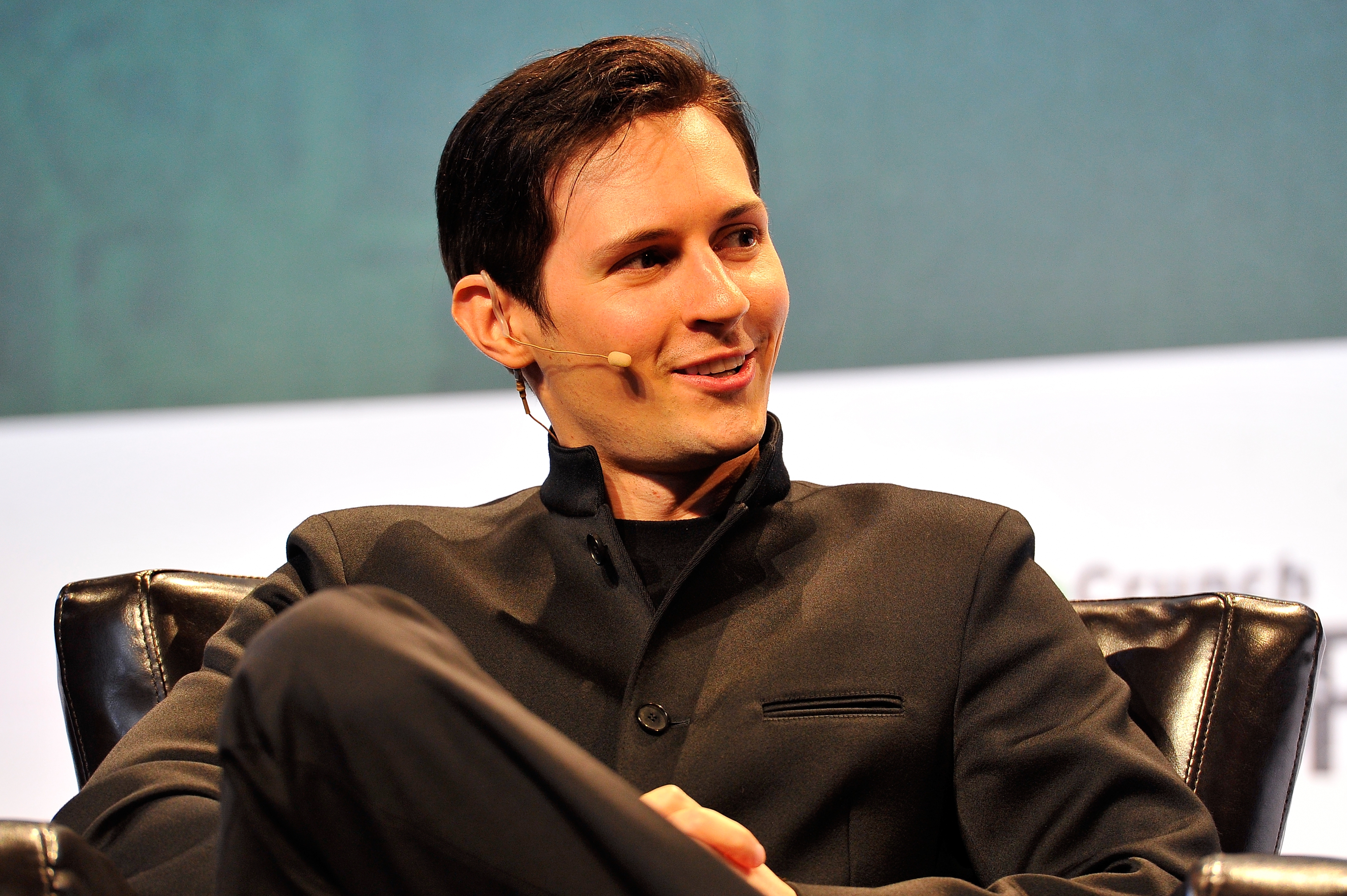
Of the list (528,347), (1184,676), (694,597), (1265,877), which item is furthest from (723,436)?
Answer: (1265,877)

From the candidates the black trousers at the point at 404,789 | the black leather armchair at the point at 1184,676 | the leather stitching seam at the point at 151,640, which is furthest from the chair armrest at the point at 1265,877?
the leather stitching seam at the point at 151,640

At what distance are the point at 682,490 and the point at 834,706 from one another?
303 millimetres

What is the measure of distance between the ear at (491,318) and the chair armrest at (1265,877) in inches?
34.2

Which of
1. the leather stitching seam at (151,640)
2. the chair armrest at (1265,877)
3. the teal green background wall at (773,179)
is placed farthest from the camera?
the teal green background wall at (773,179)

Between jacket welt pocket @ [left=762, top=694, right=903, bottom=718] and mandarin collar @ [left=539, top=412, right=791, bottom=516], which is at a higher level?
mandarin collar @ [left=539, top=412, right=791, bottom=516]

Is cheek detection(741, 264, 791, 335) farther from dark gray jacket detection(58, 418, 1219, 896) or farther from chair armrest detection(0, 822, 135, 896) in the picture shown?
chair armrest detection(0, 822, 135, 896)

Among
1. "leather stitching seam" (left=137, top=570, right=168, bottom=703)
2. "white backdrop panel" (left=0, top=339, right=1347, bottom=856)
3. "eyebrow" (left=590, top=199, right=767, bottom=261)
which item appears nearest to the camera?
"eyebrow" (left=590, top=199, right=767, bottom=261)

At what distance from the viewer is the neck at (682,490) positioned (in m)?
1.28

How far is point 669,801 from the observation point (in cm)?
85

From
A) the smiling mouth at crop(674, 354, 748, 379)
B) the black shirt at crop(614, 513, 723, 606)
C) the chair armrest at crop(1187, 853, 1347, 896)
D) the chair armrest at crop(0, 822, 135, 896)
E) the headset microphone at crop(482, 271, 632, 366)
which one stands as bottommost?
the chair armrest at crop(0, 822, 135, 896)

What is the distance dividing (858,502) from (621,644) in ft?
0.99

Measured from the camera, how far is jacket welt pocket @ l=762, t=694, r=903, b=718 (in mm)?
1085

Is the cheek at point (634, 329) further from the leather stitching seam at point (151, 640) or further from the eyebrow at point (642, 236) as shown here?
the leather stitching seam at point (151, 640)

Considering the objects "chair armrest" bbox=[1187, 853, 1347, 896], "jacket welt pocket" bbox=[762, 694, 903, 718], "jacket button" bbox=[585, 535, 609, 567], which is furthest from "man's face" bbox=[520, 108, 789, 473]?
"chair armrest" bbox=[1187, 853, 1347, 896]
